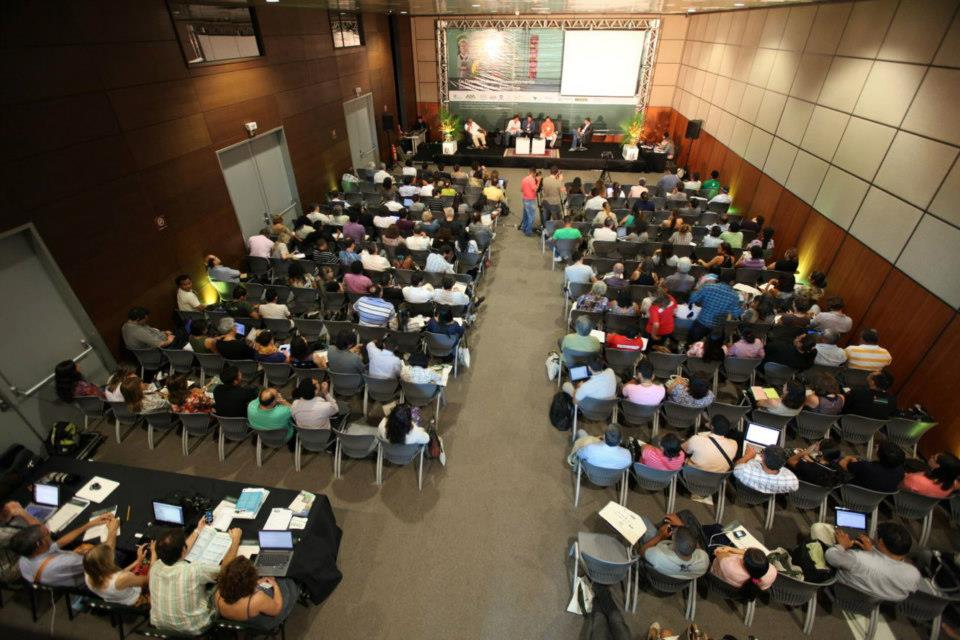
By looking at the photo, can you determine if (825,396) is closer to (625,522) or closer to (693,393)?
(693,393)

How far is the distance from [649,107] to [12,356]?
1835 cm

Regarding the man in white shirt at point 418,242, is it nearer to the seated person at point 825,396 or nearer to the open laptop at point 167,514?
the open laptop at point 167,514

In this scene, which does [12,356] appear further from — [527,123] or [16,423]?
[527,123]

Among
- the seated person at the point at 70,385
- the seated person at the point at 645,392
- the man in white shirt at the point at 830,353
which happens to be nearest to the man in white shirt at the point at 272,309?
the seated person at the point at 70,385

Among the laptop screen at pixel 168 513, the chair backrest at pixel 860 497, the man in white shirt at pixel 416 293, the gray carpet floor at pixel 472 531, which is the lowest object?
the gray carpet floor at pixel 472 531

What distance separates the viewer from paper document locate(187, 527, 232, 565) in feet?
10.8

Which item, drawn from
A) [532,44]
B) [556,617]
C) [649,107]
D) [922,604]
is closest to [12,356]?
[556,617]

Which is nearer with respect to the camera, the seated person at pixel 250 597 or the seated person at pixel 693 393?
the seated person at pixel 250 597

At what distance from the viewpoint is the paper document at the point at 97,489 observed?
149 inches

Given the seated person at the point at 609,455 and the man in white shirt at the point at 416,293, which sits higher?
the man in white shirt at the point at 416,293

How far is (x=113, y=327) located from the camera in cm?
601

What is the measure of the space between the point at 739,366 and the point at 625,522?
111 inches

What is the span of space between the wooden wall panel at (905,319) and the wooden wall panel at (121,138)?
34.3ft

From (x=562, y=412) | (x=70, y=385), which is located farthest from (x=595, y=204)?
(x=70, y=385)
